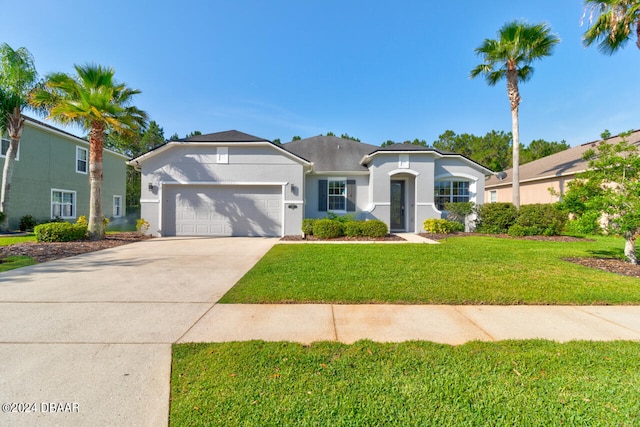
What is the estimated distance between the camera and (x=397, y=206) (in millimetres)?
14562

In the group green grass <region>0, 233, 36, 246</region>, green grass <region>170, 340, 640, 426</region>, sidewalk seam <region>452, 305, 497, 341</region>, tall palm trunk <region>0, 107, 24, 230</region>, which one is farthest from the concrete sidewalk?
tall palm trunk <region>0, 107, 24, 230</region>

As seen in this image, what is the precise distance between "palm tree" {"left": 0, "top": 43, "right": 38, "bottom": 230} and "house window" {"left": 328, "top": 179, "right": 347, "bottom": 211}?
1488cm

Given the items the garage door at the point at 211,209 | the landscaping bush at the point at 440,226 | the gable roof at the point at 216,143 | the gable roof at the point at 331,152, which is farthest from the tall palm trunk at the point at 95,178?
the landscaping bush at the point at 440,226

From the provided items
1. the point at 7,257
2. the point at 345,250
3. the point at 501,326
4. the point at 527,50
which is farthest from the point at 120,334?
the point at 527,50

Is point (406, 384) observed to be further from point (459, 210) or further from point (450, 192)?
point (450, 192)

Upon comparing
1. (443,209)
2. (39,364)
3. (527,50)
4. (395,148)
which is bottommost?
(39,364)

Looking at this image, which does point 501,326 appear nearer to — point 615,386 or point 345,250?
point 615,386

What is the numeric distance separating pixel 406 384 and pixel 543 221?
1365cm

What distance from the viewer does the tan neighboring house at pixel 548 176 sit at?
50.4 ft

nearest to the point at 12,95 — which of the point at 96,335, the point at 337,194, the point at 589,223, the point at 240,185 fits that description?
the point at 240,185

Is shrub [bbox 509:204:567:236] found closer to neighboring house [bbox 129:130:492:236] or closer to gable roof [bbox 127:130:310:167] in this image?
neighboring house [bbox 129:130:492:236]

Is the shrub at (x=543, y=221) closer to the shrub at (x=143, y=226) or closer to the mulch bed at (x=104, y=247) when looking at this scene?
the mulch bed at (x=104, y=247)

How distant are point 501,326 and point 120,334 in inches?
183

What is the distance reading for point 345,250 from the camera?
8.39m
